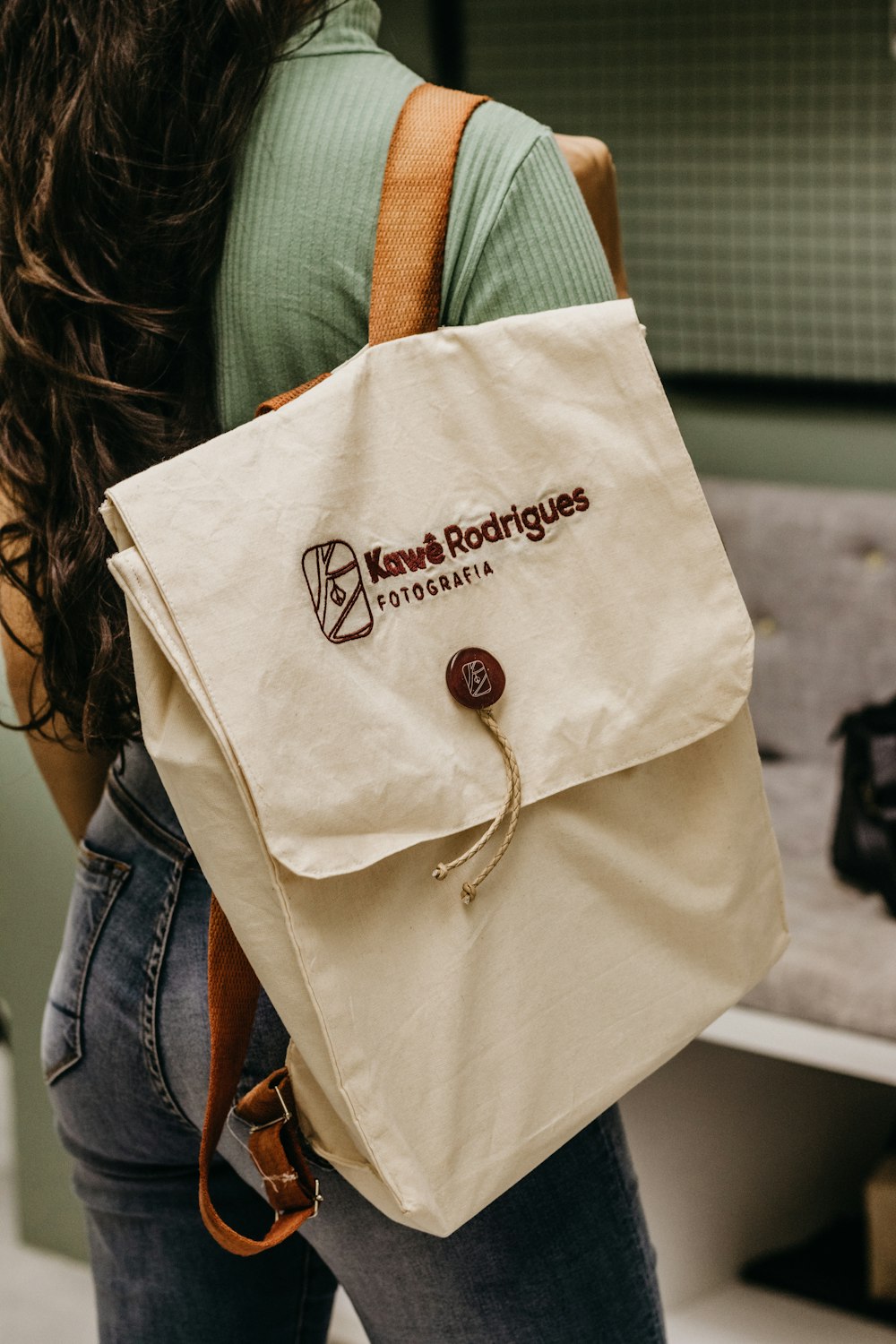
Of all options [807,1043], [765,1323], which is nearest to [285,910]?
[807,1043]

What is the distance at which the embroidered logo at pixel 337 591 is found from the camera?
525 millimetres

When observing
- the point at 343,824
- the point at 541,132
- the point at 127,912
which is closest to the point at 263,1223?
the point at 127,912

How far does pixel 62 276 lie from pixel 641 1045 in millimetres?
436

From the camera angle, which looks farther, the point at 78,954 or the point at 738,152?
the point at 738,152

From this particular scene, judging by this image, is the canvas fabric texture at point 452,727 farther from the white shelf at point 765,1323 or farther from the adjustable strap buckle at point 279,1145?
the white shelf at point 765,1323

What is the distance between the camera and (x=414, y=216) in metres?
0.55

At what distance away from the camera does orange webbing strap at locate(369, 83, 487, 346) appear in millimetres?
546

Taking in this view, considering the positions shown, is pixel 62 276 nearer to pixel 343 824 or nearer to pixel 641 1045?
pixel 343 824

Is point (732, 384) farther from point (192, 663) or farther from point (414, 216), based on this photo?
point (192, 663)

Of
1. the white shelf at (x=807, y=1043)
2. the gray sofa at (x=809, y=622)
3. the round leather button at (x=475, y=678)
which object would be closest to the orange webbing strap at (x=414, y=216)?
the round leather button at (x=475, y=678)

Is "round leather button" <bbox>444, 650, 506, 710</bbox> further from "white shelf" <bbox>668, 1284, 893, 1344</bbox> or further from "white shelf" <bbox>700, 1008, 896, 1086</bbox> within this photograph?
"white shelf" <bbox>668, 1284, 893, 1344</bbox>

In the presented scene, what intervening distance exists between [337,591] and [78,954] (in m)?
0.28

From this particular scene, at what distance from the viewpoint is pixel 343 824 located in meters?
0.53

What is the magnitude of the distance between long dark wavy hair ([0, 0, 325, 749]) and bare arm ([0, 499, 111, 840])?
0.07 metres
